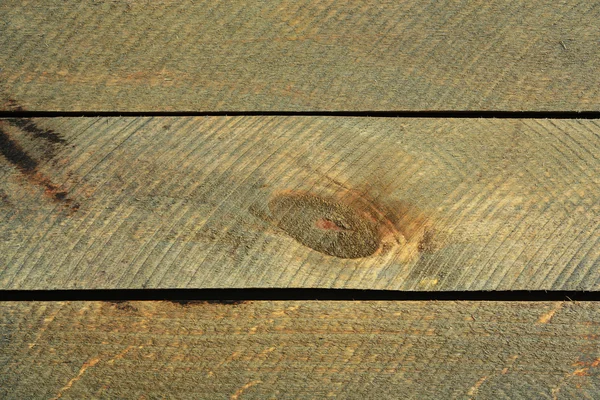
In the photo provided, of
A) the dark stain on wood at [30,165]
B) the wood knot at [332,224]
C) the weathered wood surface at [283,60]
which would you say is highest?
the weathered wood surface at [283,60]

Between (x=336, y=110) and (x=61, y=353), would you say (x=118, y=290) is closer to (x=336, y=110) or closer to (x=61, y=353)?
(x=61, y=353)

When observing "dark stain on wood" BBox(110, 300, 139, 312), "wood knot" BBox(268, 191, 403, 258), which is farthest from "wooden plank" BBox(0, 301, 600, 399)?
"wood knot" BBox(268, 191, 403, 258)

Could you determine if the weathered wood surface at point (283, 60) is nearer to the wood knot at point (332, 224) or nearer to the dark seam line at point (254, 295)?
the wood knot at point (332, 224)

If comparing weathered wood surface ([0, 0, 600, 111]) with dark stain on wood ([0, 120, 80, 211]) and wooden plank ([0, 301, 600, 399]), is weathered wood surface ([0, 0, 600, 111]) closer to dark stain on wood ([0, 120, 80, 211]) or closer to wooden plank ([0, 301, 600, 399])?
dark stain on wood ([0, 120, 80, 211])

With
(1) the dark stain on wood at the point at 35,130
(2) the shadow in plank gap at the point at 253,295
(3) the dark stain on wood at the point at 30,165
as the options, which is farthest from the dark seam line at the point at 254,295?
(1) the dark stain on wood at the point at 35,130

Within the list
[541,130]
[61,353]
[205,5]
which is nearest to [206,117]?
[205,5]
